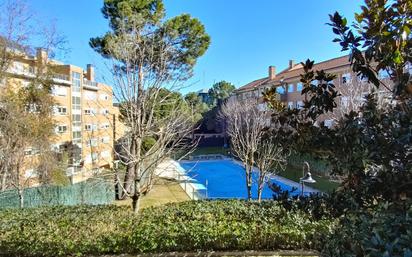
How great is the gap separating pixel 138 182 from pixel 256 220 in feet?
13.6

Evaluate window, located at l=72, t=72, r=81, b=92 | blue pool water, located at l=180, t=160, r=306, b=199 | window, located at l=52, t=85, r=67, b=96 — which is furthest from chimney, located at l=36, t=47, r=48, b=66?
blue pool water, located at l=180, t=160, r=306, b=199

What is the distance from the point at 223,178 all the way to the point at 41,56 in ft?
62.2

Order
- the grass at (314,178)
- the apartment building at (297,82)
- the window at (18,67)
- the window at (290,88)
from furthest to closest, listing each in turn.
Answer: the window at (290,88) < the grass at (314,178) < the window at (18,67) < the apartment building at (297,82)

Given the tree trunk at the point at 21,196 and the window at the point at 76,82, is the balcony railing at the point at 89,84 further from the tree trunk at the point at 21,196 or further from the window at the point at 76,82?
the tree trunk at the point at 21,196

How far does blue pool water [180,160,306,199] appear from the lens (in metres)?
24.6

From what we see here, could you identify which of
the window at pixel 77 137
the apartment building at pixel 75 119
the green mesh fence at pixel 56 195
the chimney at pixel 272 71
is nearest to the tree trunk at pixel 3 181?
the green mesh fence at pixel 56 195

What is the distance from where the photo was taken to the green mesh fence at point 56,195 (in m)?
14.7

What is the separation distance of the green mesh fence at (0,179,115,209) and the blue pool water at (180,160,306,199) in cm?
660

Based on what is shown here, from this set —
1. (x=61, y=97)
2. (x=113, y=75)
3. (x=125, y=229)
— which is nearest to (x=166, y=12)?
(x=113, y=75)

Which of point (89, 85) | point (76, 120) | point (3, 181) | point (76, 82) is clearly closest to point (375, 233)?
point (3, 181)

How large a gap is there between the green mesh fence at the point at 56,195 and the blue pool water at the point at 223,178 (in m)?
6.60

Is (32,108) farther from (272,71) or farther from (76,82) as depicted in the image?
(272,71)

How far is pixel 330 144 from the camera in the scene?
2.45 meters

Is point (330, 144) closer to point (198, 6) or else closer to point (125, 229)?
point (125, 229)
